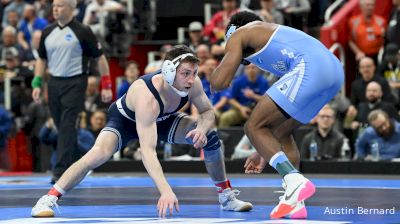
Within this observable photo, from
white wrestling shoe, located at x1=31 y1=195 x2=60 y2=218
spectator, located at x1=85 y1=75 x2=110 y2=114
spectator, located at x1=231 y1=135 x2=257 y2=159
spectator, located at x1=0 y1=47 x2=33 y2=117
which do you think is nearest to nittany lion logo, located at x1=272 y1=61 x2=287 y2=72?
white wrestling shoe, located at x1=31 y1=195 x2=60 y2=218

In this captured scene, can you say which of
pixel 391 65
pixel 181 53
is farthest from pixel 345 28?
pixel 181 53

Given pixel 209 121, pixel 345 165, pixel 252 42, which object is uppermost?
pixel 252 42

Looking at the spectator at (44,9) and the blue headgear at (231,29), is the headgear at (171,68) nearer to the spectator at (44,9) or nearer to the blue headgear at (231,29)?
the blue headgear at (231,29)

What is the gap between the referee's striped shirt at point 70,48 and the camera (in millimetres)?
11289

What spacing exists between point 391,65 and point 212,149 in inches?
273

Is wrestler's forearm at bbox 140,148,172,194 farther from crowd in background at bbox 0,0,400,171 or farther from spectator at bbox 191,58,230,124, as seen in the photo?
spectator at bbox 191,58,230,124

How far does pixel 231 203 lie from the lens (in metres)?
7.88

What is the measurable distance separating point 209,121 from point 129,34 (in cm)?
1061

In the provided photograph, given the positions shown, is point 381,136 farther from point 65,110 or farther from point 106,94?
point 65,110

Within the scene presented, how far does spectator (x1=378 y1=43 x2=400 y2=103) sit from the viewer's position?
14.2 m

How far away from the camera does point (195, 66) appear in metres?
7.48

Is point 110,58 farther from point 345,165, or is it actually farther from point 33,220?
point 33,220

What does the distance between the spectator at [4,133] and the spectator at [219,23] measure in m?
3.32

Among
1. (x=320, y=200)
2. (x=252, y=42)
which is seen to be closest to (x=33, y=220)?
(x=252, y=42)
